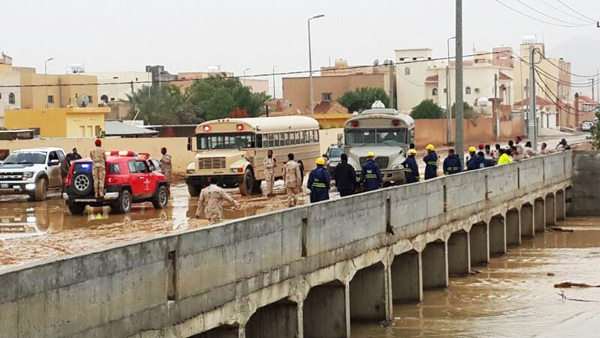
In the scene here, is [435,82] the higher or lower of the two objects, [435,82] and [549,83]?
the lower

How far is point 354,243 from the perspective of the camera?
68.0 feet

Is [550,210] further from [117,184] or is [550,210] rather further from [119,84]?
[119,84]

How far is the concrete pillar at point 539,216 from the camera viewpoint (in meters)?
40.2

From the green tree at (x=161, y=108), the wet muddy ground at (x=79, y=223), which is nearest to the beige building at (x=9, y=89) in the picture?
the green tree at (x=161, y=108)

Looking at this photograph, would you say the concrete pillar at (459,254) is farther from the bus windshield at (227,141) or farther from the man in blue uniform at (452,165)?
the bus windshield at (227,141)

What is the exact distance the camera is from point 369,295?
22031 mm

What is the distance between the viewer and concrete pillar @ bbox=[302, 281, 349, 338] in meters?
19.6

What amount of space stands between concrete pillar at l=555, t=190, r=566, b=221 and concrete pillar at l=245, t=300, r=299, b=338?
89.7 feet

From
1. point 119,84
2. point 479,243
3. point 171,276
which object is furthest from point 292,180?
point 119,84

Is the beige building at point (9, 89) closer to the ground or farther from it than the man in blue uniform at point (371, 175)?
farther from it

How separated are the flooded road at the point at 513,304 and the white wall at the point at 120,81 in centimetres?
8917

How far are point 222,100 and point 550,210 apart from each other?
65.0 m

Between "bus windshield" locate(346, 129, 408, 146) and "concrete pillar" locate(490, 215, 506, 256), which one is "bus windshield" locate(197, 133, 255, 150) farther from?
"concrete pillar" locate(490, 215, 506, 256)

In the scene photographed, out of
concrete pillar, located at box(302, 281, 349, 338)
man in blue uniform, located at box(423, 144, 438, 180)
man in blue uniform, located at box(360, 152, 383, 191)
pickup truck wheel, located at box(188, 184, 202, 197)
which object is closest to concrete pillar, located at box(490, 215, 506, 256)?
man in blue uniform, located at box(423, 144, 438, 180)
